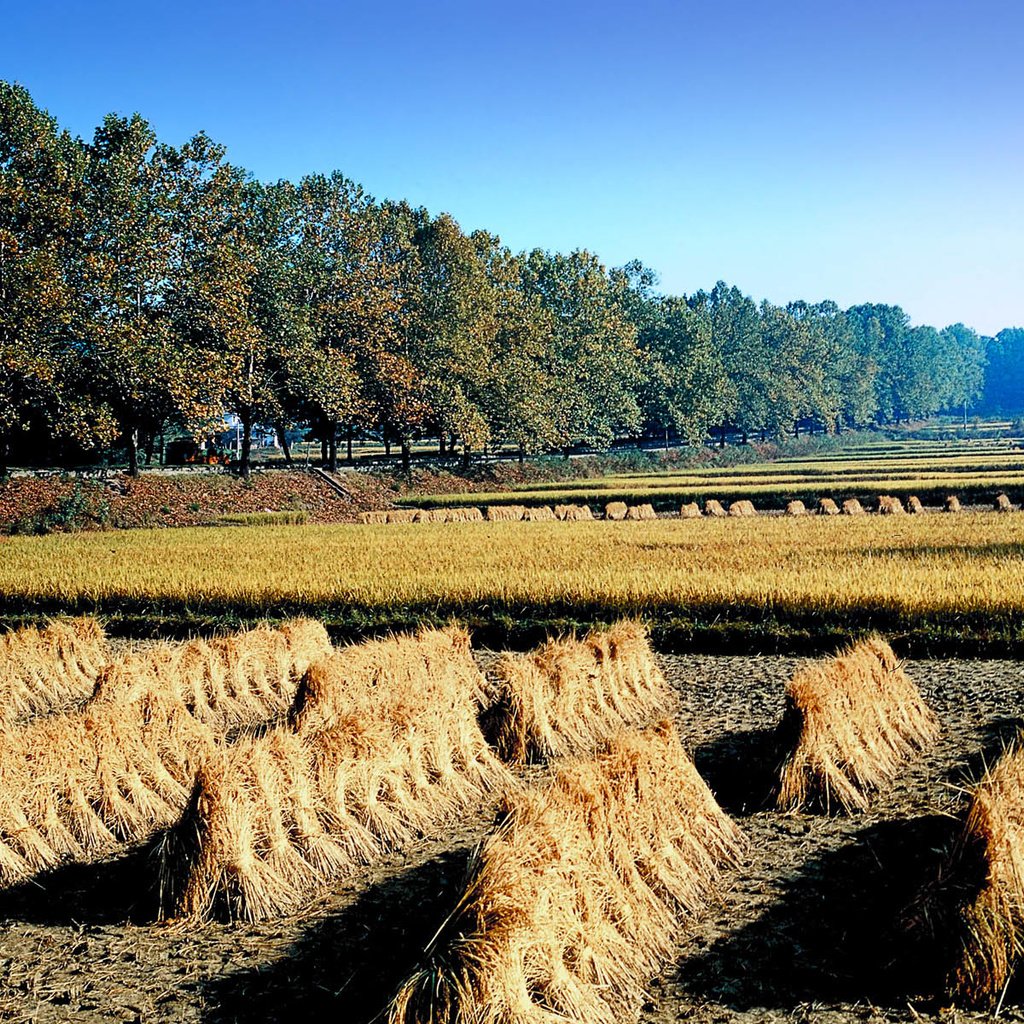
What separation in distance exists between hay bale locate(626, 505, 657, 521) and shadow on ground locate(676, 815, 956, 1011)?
25335 mm

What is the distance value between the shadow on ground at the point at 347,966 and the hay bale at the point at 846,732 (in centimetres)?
280

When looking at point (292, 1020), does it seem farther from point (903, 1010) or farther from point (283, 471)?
point (283, 471)

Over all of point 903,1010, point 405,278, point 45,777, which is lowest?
point 903,1010

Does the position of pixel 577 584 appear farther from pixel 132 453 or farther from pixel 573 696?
pixel 132 453

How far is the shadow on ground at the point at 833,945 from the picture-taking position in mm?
5277

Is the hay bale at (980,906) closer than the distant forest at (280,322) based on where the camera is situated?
Yes

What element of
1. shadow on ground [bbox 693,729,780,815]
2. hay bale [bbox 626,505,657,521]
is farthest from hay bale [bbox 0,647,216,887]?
hay bale [bbox 626,505,657,521]

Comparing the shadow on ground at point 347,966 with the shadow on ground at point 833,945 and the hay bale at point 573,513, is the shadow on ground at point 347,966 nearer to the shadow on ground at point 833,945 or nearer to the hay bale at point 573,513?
the shadow on ground at point 833,945

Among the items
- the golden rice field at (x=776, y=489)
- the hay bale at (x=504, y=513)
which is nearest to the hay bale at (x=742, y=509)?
the golden rice field at (x=776, y=489)

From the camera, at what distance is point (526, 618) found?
49.2 ft

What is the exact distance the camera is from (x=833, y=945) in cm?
573

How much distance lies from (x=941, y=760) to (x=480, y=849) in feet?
16.5

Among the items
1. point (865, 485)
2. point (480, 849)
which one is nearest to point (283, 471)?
point (865, 485)

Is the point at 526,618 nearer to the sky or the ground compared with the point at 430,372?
nearer to the ground
